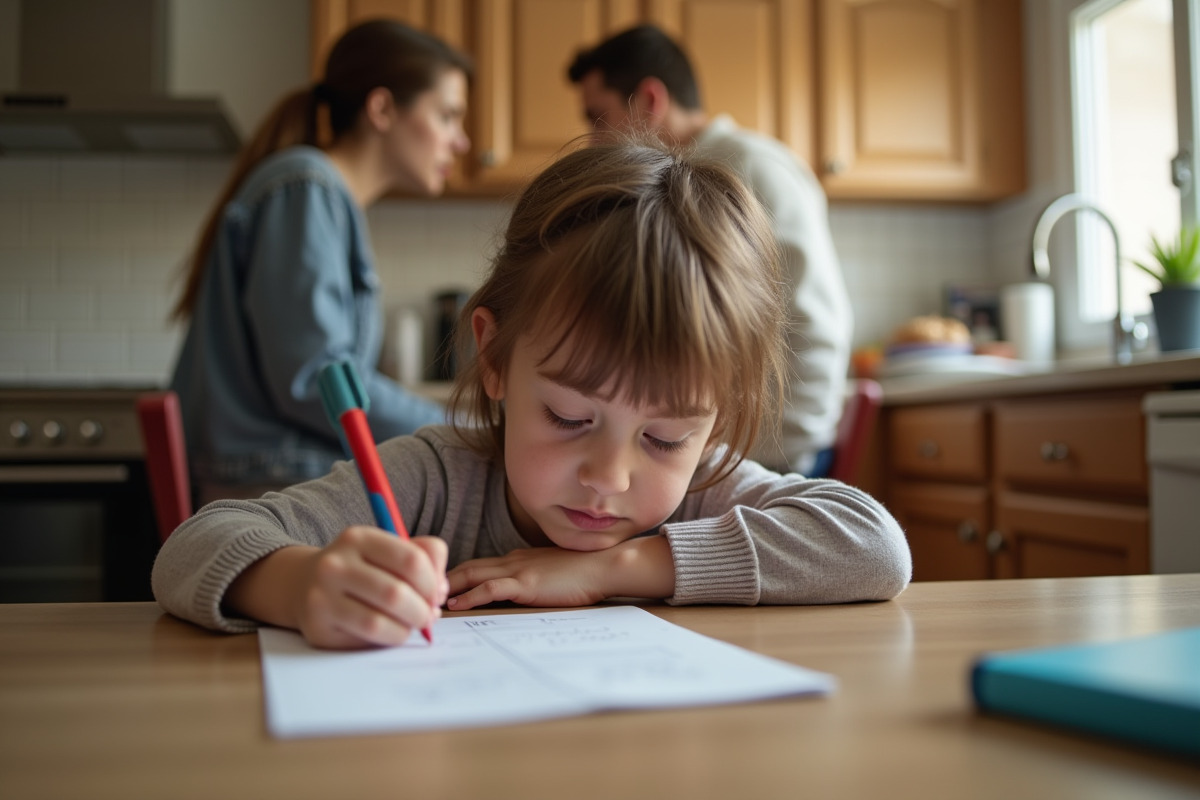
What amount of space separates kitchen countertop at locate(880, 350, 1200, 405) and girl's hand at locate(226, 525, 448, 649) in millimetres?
1473

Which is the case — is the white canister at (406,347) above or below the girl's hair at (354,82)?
below

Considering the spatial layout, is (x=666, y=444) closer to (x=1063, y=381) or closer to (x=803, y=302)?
(x=803, y=302)

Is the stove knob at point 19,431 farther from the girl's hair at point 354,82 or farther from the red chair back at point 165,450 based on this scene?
the red chair back at point 165,450

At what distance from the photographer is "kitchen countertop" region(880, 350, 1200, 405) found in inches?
67.0

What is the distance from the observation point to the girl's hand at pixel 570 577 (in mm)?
708

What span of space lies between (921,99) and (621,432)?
2.85m

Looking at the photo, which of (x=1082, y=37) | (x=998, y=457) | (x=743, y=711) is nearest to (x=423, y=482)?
(x=743, y=711)

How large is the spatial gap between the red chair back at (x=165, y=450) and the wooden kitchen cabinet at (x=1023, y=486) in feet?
5.08

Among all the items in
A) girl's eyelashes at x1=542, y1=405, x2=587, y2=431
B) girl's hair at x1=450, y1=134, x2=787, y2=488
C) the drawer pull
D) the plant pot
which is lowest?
the drawer pull

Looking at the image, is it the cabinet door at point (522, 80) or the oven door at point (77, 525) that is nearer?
the oven door at point (77, 525)

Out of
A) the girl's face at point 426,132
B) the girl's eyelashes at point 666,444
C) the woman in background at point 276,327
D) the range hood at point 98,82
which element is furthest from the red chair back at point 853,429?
the range hood at point 98,82

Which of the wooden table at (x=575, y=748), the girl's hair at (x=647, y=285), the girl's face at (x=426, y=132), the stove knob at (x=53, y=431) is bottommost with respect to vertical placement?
the wooden table at (x=575, y=748)

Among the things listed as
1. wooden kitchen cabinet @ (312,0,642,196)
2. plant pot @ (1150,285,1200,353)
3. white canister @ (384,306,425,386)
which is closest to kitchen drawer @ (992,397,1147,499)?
plant pot @ (1150,285,1200,353)

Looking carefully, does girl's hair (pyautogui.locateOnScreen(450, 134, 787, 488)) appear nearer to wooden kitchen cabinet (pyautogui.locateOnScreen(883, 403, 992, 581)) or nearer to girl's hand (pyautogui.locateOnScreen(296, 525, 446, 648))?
girl's hand (pyautogui.locateOnScreen(296, 525, 446, 648))
